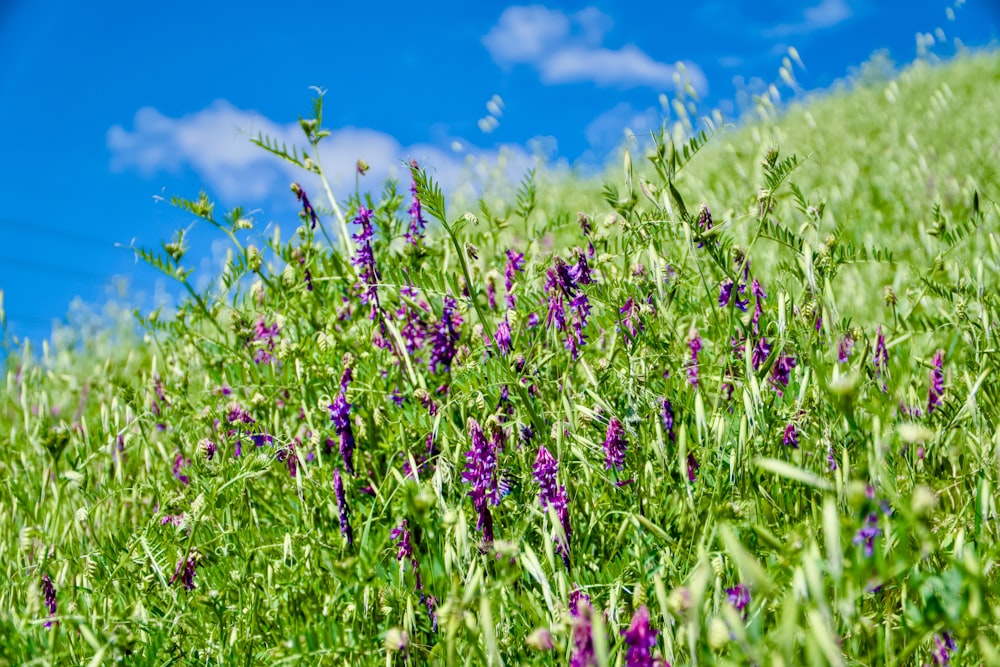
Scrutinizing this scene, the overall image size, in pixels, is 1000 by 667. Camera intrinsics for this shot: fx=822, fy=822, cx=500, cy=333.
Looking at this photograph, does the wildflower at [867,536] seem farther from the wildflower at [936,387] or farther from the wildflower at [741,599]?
the wildflower at [936,387]

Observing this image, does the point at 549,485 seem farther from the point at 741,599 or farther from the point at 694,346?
the point at 694,346

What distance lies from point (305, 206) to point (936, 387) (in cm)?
184

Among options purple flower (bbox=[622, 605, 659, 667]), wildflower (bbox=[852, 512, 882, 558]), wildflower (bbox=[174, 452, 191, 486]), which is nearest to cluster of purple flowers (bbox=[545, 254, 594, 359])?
purple flower (bbox=[622, 605, 659, 667])

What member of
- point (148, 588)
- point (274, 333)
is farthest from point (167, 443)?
point (148, 588)

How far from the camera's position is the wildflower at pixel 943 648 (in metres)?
1.37

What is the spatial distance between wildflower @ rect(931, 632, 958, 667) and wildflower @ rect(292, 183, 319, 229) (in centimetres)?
182

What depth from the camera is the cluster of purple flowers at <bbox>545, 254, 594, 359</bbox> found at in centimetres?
191

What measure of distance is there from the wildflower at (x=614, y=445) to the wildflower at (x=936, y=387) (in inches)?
35.7

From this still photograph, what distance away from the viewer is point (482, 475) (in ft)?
5.58

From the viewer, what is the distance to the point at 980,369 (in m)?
2.01

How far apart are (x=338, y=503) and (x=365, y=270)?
0.62 m

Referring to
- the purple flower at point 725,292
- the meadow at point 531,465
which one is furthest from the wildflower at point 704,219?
the purple flower at point 725,292

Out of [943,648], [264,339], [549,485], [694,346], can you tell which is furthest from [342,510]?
[943,648]

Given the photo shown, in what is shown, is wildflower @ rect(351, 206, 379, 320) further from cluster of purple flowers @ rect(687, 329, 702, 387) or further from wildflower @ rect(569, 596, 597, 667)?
wildflower @ rect(569, 596, 597, 667)
